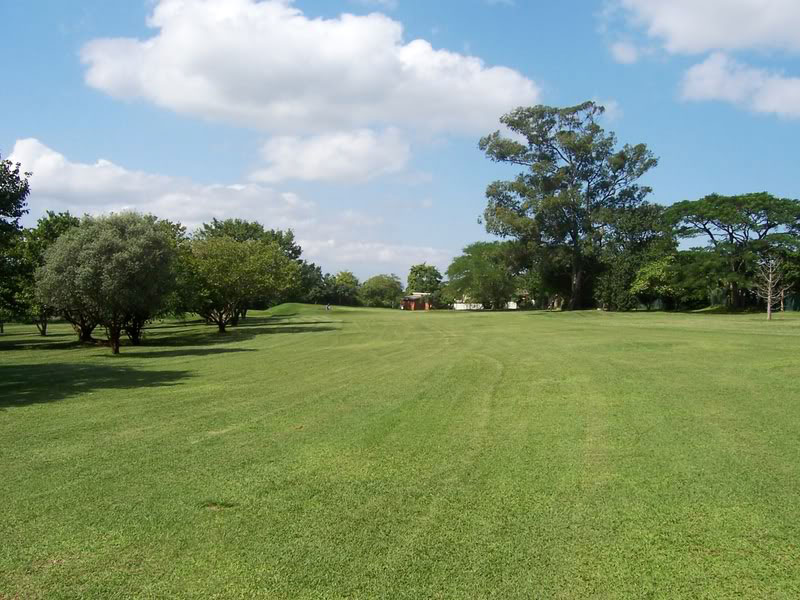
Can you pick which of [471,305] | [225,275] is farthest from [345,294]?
[225,275]

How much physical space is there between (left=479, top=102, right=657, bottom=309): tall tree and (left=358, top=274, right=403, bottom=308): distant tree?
64168 mm

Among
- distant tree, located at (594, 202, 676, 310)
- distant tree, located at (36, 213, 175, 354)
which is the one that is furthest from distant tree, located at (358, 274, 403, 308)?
distant tree, located at (36, 213, 175, 354)

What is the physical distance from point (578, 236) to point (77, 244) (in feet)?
147

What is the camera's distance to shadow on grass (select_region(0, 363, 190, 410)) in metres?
11.8

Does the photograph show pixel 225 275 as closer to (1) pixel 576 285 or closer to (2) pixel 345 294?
(1) pixel 576 285

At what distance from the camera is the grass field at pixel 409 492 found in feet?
12.3

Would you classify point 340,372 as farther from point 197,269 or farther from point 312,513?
point 197,269

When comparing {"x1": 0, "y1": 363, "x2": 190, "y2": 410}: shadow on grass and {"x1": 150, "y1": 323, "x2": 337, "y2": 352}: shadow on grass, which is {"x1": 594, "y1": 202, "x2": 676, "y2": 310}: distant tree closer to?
{"x1": 150, "y1": 323, "x2": 337, "y2": 352}: shadow on grass

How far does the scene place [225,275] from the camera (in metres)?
39.8

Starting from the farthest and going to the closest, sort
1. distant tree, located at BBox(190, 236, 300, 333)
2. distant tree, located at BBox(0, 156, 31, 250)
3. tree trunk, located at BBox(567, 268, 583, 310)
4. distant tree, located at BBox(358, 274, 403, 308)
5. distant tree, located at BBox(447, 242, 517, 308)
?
distant tree, located at BBox(358, 274, 403, 308) < distant tree, located at BBox(447, 242, 517, 308) < tree trunk, located at BBox(567, 268, 583, 310) < distant tree, located at BBox(190, 236, 300, 333) < distant tree, located at BBox(0, 156, 31, 250)

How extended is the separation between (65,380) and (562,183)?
49.8 meters

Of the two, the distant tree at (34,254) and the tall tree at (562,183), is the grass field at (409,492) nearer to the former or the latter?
the distant tree at (34,254)

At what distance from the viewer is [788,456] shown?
20.4 feet

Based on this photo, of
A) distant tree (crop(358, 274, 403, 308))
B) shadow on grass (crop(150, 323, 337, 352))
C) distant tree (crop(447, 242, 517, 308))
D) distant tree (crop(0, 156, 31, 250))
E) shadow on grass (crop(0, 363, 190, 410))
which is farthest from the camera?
distant tree (crop(358, 274, 403, 308))
